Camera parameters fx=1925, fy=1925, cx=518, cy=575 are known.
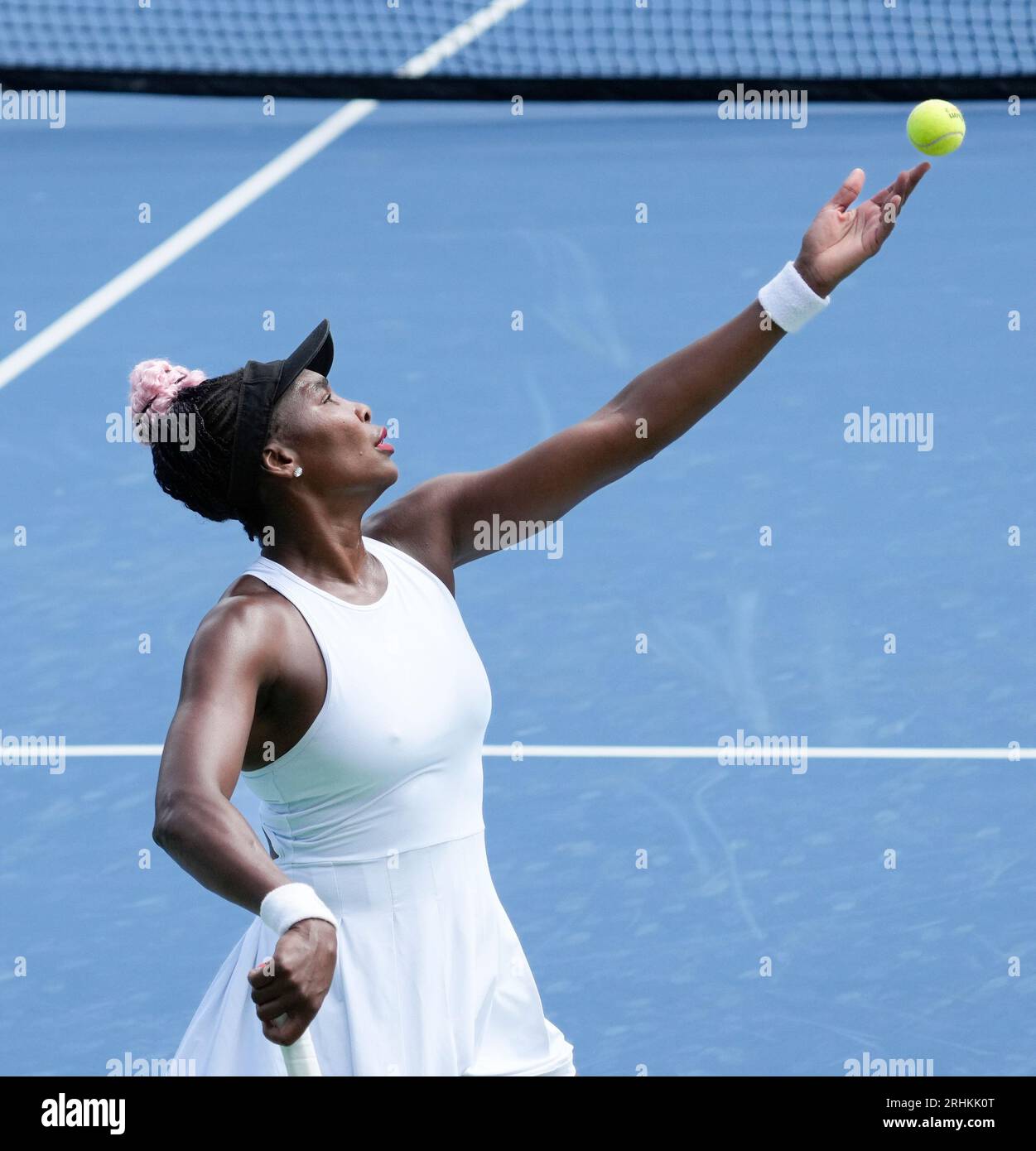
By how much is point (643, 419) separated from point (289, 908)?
1.57 meters

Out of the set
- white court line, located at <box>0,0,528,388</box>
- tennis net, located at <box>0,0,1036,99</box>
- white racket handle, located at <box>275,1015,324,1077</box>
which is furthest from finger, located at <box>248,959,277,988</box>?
tennis net, located at <box>0,0,1036,99</box>

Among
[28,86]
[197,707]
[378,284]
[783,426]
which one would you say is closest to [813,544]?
[783,426]

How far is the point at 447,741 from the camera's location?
A: 3.70 meters

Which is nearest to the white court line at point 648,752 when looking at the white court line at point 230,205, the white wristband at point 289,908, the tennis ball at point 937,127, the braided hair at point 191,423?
the tennis ball at point 937,127

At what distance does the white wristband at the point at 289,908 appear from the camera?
2.95 metres

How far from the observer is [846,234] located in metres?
4.12

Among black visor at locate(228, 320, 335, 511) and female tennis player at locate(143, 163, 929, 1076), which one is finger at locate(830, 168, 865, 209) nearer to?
female tennis player at locate(143, 163, 929, 1076)

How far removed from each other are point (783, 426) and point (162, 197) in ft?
14.5

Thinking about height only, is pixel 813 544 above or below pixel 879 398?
below

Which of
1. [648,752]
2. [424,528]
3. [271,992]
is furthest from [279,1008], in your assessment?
[648,752]

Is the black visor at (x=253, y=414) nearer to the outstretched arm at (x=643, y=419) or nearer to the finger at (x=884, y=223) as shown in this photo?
the outstretched arm at (x=643, y=419)

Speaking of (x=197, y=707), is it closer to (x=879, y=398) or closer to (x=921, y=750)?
(x=921, y=750)

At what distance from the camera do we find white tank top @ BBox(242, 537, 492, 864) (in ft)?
11.8

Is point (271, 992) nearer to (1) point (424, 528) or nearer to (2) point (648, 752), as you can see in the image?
(1) point (424, 528)
